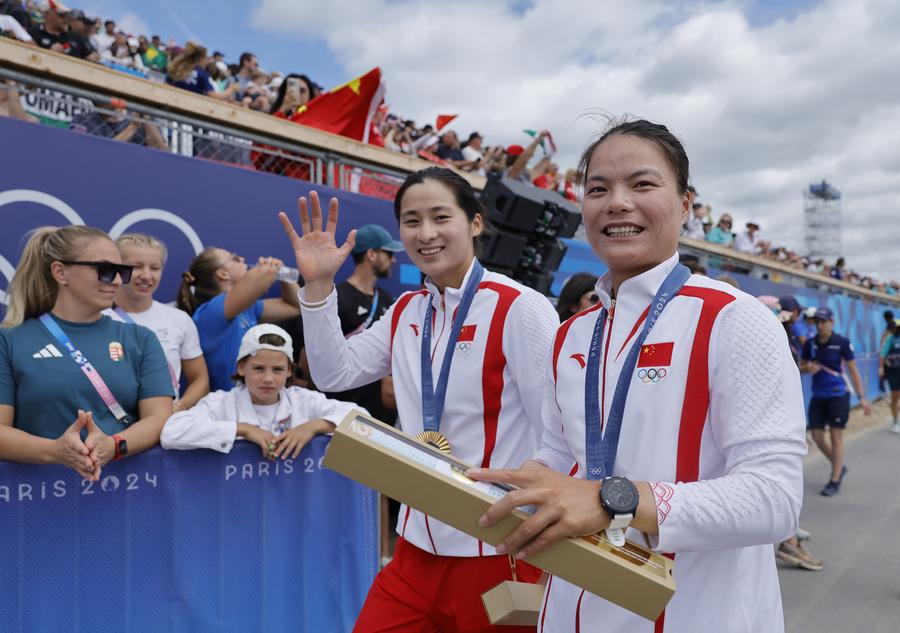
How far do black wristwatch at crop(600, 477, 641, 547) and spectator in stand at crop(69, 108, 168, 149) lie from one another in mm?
4673

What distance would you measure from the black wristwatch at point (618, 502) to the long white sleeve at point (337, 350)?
1.37 metres

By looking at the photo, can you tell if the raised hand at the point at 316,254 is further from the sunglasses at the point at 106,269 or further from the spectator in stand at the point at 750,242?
the spectator in stand at the point at 750,242

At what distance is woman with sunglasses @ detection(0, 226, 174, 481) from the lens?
8.75 ft

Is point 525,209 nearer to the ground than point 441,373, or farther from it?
farther from it

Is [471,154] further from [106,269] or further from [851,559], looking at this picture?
[106,269]

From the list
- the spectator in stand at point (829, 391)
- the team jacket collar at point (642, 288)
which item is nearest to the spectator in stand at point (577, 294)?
the team jacket collar at point (642, 288)

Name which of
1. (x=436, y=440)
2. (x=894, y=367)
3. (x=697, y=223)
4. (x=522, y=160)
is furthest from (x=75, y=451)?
(x=697, y=223)

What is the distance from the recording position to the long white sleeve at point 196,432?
292 cm

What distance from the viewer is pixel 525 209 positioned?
6086mm

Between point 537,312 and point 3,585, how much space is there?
7.27 ft

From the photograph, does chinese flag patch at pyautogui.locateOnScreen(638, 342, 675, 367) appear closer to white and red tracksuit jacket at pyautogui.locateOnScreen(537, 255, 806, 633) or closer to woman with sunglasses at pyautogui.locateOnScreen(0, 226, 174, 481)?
white and red tracksuit jacket at pyautogui.locateOnScreen(537, 255, 806, 633)

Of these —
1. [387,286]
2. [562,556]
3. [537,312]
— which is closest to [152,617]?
[537,312]

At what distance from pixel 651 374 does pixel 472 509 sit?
48cm

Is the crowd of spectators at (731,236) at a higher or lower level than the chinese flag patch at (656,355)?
higher
